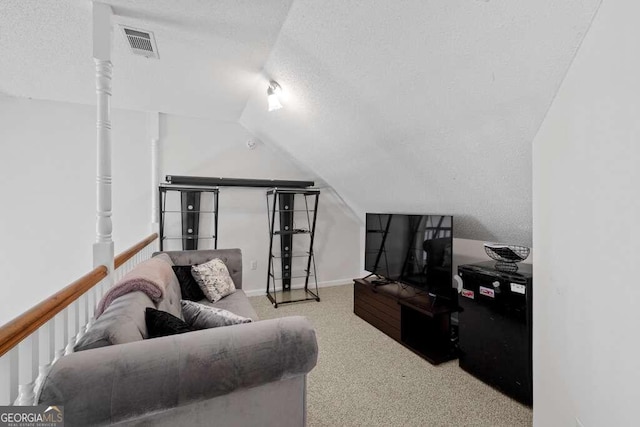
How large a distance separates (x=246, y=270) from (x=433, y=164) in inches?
111

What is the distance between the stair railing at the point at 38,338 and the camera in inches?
30.4

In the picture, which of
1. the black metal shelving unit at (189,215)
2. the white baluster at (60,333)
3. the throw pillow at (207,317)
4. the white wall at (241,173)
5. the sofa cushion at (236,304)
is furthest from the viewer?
the white wall at (241,173)

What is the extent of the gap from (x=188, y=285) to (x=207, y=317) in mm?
1225

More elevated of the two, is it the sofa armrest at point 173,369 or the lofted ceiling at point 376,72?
the lofted ceiling at point 376,72

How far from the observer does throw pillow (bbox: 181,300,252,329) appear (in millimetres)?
1254

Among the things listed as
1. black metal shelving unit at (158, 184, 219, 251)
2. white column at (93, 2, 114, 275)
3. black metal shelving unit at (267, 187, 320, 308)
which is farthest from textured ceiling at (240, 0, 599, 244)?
black metal shelving unit at (158, 184, 219, 251)

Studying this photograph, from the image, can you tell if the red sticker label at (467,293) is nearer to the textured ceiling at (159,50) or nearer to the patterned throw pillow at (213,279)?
the patterned throw pillow at (213,279)

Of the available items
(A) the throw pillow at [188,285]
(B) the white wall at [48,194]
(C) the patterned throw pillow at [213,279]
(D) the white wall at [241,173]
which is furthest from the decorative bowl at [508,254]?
(B) the white wall at [48,194]

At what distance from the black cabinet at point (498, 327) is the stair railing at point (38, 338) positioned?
2310 mm

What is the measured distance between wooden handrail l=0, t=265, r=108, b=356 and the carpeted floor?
1409mm

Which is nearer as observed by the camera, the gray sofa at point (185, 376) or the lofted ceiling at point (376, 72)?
the gray sofa at point (185, 376)

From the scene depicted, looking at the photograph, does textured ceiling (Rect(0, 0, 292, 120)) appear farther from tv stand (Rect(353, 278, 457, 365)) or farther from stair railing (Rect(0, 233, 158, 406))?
tv stand (Rect(353, 278, 457, 365))

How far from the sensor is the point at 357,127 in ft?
7.92

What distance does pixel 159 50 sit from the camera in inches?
83.1
